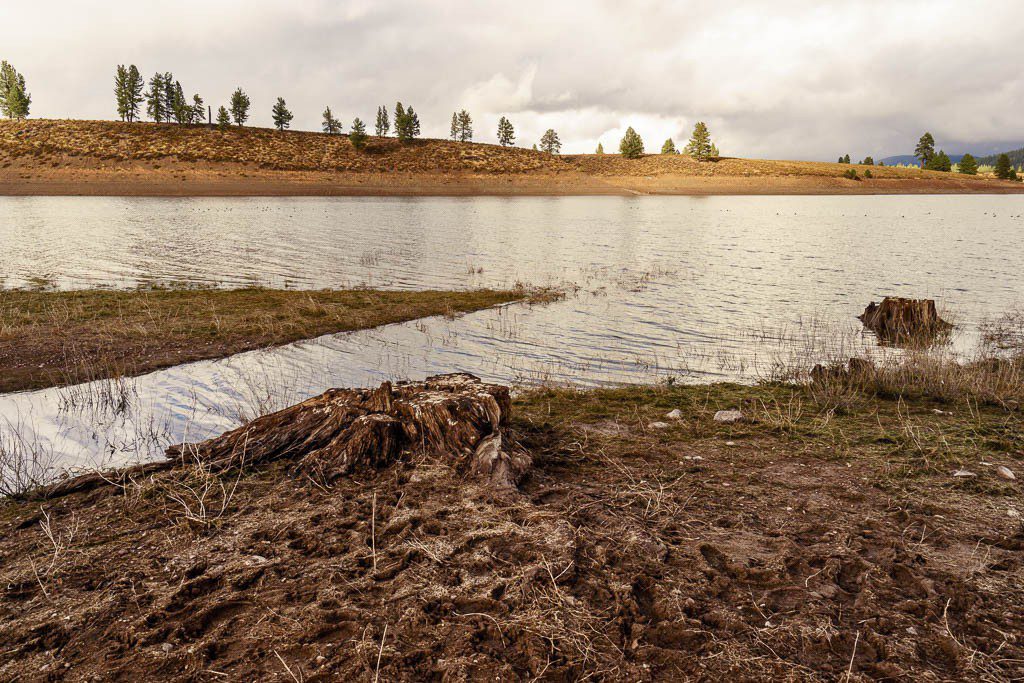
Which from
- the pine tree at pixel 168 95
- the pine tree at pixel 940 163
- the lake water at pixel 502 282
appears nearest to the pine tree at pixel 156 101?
the pine tree at pixel 168 95

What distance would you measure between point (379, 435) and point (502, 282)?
1392 cm

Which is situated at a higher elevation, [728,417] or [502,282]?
[502,282]

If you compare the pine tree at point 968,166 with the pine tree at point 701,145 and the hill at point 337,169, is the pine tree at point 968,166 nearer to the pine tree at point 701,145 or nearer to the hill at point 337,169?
the hill at point 337,169

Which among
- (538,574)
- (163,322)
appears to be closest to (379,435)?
(538,574)

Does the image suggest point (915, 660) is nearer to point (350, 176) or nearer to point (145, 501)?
point (145, 501)

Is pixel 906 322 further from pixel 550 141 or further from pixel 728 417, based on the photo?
pixel 550 141

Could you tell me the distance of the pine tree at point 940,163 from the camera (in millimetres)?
108625

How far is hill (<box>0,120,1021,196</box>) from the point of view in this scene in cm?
6328

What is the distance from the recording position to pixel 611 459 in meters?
5.60

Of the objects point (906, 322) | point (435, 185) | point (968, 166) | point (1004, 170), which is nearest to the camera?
point (906, 322)

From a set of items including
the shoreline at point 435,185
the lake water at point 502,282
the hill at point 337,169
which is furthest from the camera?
the hill at point 337,169

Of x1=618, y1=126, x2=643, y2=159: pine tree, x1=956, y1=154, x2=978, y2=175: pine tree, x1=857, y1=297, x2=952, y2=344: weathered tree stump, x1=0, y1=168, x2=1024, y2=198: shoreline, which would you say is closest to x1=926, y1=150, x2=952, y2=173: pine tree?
x1=956, y1=154, x2=978, y2=175: pine tree

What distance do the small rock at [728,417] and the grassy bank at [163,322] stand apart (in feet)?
27.4

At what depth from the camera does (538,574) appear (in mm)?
3500
